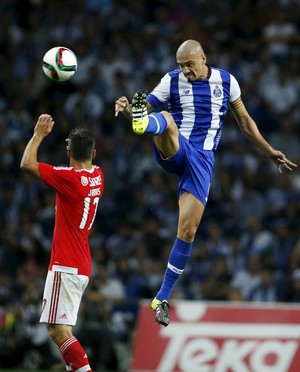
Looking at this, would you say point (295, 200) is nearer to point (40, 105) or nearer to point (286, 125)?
→ point (286, 125)

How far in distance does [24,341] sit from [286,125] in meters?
5.44

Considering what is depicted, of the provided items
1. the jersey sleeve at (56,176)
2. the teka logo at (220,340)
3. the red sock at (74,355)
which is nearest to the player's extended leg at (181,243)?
the red sock at (74,355)

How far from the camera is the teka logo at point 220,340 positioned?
14281 millimetres

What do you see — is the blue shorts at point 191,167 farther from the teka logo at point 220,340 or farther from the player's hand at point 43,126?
the teka logo at point 220,340

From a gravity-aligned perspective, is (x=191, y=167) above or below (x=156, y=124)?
below

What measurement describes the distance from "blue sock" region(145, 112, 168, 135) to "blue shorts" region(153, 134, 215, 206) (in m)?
0.49

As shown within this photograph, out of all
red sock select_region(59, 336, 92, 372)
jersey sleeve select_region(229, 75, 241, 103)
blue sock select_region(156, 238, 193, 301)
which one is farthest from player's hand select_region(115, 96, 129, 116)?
red sock select_region(59, 336, 92, 372)

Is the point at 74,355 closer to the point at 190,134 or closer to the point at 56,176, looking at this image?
the point at 56,176

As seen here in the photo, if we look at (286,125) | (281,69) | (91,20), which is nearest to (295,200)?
(286,125)

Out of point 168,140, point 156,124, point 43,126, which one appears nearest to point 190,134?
point 168,140

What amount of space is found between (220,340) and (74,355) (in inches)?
186

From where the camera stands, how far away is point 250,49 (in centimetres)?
1906

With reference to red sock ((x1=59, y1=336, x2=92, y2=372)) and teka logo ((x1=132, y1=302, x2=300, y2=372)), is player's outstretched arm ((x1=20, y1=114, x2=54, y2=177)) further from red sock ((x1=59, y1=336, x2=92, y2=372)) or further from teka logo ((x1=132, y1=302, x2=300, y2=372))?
teka logo ((x1=132, y1=302, x2=300, y2=372))

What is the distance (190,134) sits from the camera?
427 inches
